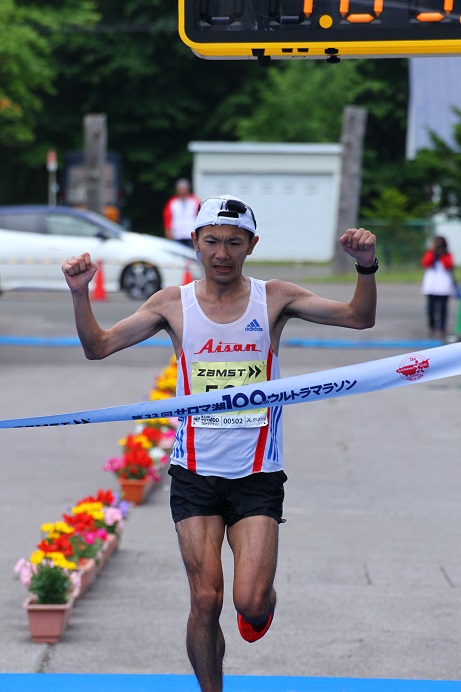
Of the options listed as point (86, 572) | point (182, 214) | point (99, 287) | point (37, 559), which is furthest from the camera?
point (99, 287)

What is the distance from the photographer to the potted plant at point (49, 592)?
21.2 feet

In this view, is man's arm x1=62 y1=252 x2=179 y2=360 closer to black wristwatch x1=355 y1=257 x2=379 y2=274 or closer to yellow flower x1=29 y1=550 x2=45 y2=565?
black wristwatch x1=355 y1=257 x2=379 y2=274

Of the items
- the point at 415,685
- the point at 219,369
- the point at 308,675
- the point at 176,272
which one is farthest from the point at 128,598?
the point at 176,272

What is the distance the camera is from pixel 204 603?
16.1 ft

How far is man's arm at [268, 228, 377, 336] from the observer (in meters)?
4.95

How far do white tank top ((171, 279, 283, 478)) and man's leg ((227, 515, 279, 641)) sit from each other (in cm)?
21

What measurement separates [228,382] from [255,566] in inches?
27.3

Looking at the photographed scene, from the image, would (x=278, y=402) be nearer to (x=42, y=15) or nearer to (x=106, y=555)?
(x=106, y=555)

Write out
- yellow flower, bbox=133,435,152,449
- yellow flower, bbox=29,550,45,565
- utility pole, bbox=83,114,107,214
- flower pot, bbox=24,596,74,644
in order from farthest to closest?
utility pole, bbox=83,114,107,214, yellow flower, bbox=133,435,152,449, yellow flower, bbox=29,550,45,565, flower pot, bbox=24,596,74,644

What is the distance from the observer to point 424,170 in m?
21.3

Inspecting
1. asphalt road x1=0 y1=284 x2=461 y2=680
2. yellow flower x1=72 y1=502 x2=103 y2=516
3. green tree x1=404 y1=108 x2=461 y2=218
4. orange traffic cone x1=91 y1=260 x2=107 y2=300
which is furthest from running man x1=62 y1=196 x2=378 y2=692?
orange traffic cone x1=91 y1=260 x2=107 y2=300

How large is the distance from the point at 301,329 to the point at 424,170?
10.6ft

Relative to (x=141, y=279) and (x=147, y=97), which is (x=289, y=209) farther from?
(x=141, y=279)

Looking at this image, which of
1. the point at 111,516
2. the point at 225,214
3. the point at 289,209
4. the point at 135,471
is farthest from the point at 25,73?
the point at 225,214
